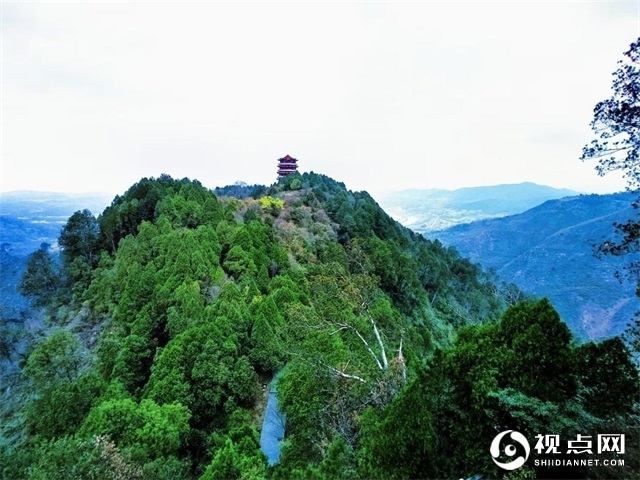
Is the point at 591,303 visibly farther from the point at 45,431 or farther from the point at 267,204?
the point at 45,431

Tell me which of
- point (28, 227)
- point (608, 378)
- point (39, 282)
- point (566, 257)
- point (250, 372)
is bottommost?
point (566, 257)

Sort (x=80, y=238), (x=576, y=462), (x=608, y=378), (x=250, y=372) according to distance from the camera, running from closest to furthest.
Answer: (x=576, y=462), (x=608, y=378), (x=250, y=372), (x=80, y=238)

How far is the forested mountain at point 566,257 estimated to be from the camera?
66.2 metres

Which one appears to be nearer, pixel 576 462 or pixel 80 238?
pixel 576 462

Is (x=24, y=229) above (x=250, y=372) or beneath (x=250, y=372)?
beneath

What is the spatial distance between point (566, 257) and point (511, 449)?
95288mm

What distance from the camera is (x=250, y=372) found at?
49.9ft

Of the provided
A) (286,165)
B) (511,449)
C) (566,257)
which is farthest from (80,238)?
(566,257)

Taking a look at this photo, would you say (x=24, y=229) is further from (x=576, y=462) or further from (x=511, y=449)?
(x=576, y=462)

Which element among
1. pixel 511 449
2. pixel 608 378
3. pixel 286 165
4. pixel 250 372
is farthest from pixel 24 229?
pixel 608 378

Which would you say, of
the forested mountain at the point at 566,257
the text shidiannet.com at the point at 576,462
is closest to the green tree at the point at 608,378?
the text shidiannet.com at the point at 576,462

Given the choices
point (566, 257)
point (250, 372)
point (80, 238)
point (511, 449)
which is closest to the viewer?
point (511, 449)

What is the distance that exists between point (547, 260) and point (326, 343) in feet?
306

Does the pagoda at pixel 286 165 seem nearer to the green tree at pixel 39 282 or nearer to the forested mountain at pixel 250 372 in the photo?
the forested mountain at pixel 250 372
